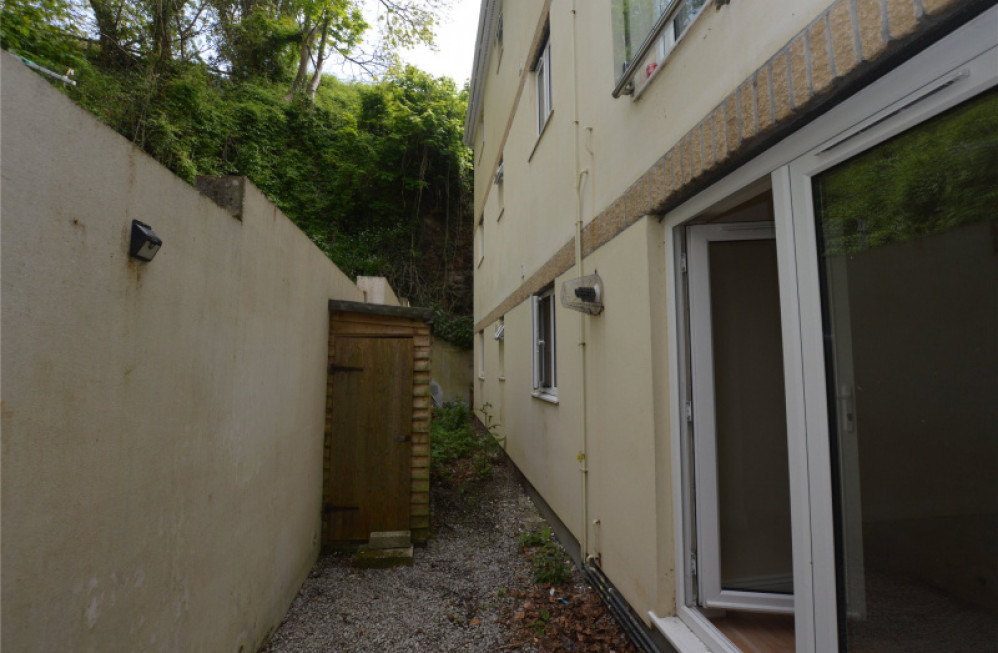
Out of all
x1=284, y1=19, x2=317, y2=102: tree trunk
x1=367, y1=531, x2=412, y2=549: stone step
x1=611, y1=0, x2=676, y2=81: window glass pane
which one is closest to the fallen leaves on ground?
x1=367, y1=531, x2=412, y2=549: stone step

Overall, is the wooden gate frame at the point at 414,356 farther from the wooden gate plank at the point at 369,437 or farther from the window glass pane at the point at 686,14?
the window glass pane at the point at 686,14

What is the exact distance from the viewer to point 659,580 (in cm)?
262

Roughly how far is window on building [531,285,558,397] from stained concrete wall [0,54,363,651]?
10.6ft

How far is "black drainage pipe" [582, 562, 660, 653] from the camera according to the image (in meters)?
2.78

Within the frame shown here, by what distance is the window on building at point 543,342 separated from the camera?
18.4 feet

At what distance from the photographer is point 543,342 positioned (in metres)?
5.74

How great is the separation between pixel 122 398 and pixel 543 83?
18.0 ft

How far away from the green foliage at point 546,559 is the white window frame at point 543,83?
4305 millimetres

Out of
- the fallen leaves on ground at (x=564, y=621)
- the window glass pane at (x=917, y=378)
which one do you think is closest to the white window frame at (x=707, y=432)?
the fallen leaves on ground at (x=564, y=621)

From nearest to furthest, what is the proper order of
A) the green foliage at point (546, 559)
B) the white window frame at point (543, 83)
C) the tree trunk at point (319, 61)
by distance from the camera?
the green foliage at point (546, 559), the white window frame at point (543, 83), the tree trunk at point (319, 61)

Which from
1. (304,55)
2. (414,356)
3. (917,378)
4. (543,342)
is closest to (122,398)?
(917,378)

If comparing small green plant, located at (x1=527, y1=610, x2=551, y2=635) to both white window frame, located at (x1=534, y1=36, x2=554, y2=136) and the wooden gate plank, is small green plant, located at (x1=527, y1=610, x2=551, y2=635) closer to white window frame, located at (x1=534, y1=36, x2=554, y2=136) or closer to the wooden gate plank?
the wooden gate plank

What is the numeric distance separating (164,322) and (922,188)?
2588 mm

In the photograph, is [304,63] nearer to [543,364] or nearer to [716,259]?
[543,364]
